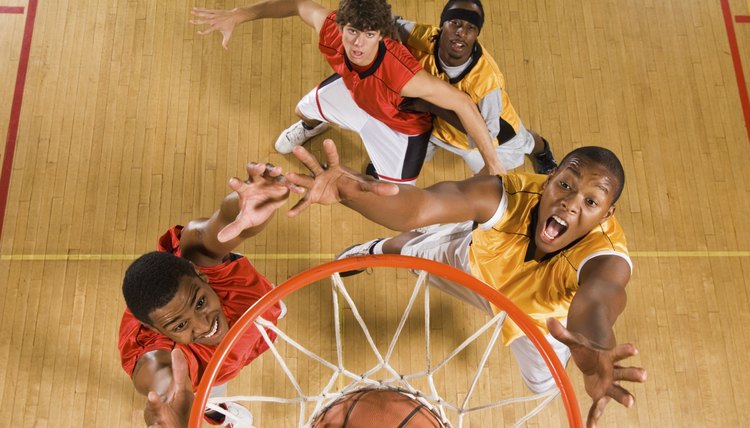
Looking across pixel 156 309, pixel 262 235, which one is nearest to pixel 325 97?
pixel 262 235

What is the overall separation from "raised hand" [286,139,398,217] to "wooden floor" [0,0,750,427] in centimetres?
188

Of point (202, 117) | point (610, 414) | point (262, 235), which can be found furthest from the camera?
point (202, 117)

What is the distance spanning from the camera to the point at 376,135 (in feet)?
11.9

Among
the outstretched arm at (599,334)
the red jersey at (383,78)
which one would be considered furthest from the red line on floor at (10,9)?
the outstretched arm at (599,334)

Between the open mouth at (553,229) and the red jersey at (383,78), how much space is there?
1.01m

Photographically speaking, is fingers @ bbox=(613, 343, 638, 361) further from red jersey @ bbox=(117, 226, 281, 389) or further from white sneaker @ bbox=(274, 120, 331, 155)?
white sneaker @ bbox=(274, 120, 331, 155)

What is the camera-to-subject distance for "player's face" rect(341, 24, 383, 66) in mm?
3008

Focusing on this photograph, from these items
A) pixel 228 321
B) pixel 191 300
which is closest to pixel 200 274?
pixel 191 300

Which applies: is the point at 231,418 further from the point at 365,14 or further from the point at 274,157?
the point at 365,14

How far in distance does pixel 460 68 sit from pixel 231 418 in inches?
86.2

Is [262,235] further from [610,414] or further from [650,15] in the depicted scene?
[650,15]

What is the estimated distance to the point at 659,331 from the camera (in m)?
3.81

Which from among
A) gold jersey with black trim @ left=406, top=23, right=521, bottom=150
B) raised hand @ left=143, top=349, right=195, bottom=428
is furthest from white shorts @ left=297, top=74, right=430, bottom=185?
raised hand @ left=143, top=349, right=195, bottom=428

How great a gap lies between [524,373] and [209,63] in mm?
2962
